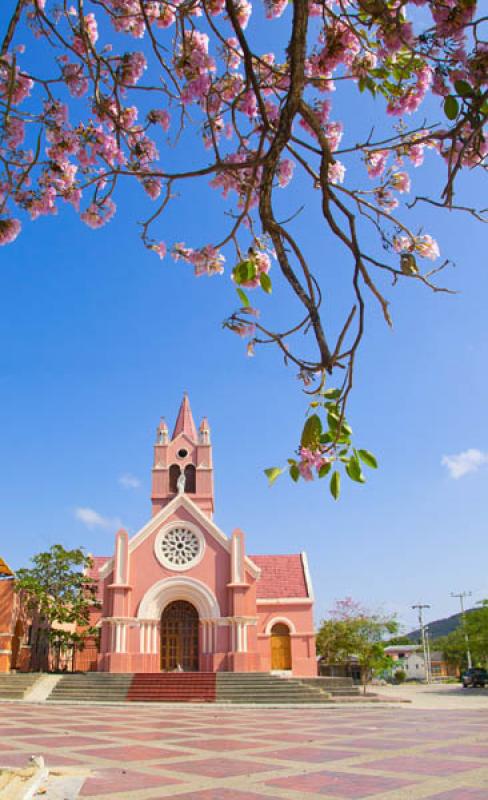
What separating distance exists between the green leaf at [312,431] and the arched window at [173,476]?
1111 inches

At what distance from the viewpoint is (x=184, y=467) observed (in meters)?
31.2

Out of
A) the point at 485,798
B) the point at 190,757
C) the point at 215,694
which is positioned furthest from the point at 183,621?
the point at 485,798

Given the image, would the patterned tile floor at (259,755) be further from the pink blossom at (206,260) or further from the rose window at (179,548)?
the rose window at (179,548)

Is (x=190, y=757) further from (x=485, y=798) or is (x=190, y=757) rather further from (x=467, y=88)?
(x=467, y=88)

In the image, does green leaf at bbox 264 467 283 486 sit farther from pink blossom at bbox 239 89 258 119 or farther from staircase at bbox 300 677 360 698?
staircase at bbox 300 677 360 698

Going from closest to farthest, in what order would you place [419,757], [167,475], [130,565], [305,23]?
1. [305,23]
2. [419,757]
3. [130,565]
4. [167,475]

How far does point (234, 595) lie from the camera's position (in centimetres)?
2489

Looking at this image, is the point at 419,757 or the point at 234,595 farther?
the point at 234,595

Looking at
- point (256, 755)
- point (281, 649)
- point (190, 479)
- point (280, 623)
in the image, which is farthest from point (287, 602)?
point (256, 755)

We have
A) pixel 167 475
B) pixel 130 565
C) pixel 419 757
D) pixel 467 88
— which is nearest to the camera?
pixel 467 88

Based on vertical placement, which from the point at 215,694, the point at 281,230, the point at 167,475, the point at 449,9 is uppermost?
the point at 167,475

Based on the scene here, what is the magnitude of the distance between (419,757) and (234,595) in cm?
1767

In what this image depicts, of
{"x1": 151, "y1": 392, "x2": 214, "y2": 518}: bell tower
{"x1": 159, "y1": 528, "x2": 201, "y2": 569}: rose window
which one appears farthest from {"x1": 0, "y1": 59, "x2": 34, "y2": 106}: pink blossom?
{"x1": 151, "y1": 392, "x2": 214, "y2": 518}: bell tower

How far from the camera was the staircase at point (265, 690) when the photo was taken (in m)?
19.8
